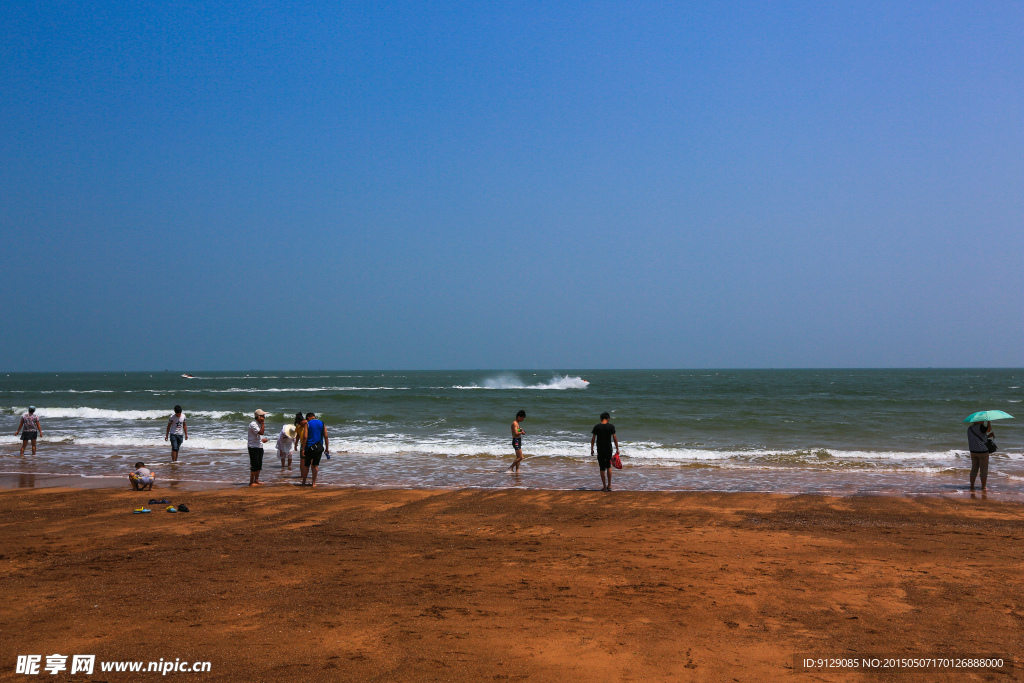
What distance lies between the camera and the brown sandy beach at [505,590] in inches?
200

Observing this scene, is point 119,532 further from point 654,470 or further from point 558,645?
point 654,470

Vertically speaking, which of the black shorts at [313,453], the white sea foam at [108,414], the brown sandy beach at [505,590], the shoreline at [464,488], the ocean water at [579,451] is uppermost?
the black shorts at [313,453]

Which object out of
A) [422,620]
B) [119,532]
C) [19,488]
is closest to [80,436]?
[19,488]

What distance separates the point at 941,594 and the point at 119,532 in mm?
10717

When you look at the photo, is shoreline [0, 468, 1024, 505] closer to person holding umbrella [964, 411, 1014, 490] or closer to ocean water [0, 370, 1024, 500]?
ocean water [0, 370, 1024, 500]

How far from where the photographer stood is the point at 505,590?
6664 millimetres

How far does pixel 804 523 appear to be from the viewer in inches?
401

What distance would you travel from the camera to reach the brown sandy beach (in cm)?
507

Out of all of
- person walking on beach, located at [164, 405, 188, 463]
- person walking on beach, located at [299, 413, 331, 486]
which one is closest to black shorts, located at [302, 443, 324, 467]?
person walking on beach, located at [299, 413, 331, 486]

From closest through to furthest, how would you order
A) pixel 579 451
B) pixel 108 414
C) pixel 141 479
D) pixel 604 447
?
1. pixel 141 479
2. pixel 604 447
3. pixel 579 451
4. pixel 108 414

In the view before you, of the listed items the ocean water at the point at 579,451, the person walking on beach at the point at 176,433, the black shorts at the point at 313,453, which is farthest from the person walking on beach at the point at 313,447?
the person walking on beach at the point at 176,433

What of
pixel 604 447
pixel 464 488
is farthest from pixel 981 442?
pixel 464 488

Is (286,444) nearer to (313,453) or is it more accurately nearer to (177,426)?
(313,453)

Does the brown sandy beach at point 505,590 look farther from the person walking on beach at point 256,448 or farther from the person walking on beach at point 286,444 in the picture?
the person walking on beach at point 286,444
